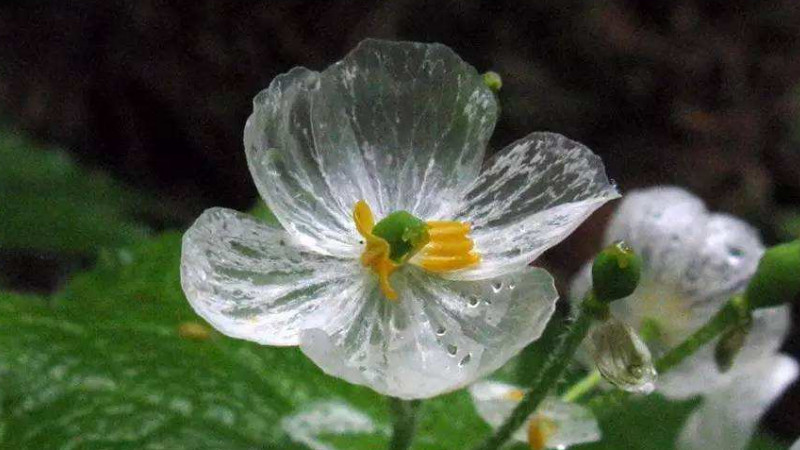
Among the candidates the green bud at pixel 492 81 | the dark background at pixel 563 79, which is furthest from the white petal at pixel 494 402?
the dark background at pixel 563 79

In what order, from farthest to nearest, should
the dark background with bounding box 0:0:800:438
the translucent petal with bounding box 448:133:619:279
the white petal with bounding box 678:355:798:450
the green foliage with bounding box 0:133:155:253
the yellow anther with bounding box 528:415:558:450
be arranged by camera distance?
the dark background with bounding box 0:0:800:438
the green foliage with bounding box 0:133:155:253
the white petal with bounding box 678:355:798:450
the yellow anther with bounding box 528:415:558:450
the translucent petal with bounding box 448:133:619:279

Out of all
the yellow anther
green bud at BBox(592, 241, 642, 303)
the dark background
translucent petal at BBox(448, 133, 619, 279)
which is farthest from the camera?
the dark background

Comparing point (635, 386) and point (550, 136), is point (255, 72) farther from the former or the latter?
point (635, 386)

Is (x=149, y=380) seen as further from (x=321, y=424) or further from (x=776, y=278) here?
(x=776, y=278)

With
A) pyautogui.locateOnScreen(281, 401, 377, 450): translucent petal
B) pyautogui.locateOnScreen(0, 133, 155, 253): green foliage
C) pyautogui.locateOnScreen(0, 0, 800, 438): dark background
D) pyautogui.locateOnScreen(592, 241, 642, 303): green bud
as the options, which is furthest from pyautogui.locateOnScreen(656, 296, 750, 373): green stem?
pyautogui.locateOnScreen(0, 0, 800, 438): dark background

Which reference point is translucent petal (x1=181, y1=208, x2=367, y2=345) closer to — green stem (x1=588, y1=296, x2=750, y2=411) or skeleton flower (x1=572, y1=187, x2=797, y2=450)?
green stem (x1=588, y1=296, x2=750, y2=411)

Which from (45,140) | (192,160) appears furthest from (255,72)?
(45,140)
